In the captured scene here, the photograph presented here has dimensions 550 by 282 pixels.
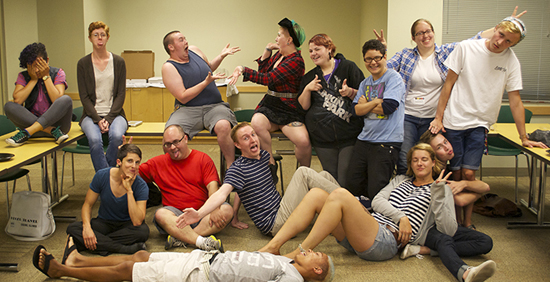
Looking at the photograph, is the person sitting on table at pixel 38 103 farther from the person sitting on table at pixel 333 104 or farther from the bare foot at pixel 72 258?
the person sitting on table at pixel 333 104

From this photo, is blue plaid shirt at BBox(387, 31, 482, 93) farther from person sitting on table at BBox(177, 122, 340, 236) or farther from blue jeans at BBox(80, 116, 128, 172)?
blue jeans at BBox(80, 116, 128, 172)

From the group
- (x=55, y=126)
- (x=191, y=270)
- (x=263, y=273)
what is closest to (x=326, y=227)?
(x=263, y=273)

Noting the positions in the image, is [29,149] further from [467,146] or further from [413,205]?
[467,146]

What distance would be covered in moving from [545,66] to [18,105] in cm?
550

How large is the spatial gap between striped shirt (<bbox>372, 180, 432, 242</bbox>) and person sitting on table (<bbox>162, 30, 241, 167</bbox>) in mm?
1364

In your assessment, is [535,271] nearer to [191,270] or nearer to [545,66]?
[191,270]

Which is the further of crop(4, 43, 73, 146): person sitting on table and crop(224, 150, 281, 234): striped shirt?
crop(4, 43, 73, 146): person sitting on table

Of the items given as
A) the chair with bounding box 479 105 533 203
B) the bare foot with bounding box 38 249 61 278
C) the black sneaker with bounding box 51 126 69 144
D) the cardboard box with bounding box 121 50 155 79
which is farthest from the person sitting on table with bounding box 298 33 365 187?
the cardboard box with bounding box 121 50 155 79

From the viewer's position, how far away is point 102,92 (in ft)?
13.5

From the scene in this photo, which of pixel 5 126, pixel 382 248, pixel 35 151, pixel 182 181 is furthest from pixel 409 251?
pixel 5 126

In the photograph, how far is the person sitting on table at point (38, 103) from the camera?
3670 mm

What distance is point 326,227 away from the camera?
9.29ft

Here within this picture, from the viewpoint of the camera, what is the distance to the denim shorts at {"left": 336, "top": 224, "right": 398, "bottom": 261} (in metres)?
2.88

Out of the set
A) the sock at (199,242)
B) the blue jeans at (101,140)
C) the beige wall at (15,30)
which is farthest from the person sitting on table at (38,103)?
the beige wall at (15,30)
